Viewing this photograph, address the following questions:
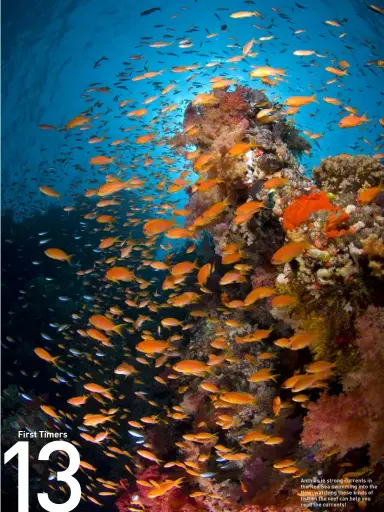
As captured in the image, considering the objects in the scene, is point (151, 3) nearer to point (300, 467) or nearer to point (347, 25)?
point (347, 25)

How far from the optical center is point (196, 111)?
7.48 m

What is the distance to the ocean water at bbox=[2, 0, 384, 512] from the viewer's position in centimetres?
997

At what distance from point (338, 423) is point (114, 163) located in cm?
900

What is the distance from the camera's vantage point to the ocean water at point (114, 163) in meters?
9.97

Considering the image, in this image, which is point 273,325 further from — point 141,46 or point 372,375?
point 141,46

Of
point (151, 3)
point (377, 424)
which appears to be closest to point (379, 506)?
point (377, 424)

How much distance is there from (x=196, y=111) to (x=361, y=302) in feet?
18.1

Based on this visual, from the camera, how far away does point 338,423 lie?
11.7ft

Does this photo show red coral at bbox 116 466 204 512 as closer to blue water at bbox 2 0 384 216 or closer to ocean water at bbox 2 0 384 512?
ocean water at bbox 2 0 384 512

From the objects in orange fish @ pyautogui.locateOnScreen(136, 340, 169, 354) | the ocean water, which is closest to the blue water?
the ocean water

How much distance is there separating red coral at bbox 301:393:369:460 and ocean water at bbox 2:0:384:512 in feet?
1.99

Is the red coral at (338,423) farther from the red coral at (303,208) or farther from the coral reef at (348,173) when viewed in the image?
the coral reef at (348,173)

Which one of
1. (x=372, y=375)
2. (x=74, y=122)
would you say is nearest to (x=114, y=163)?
(x=74, y=122)

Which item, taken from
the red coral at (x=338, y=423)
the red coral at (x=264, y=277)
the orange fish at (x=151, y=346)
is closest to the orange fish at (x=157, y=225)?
the red coral at (x=264, y=277)
